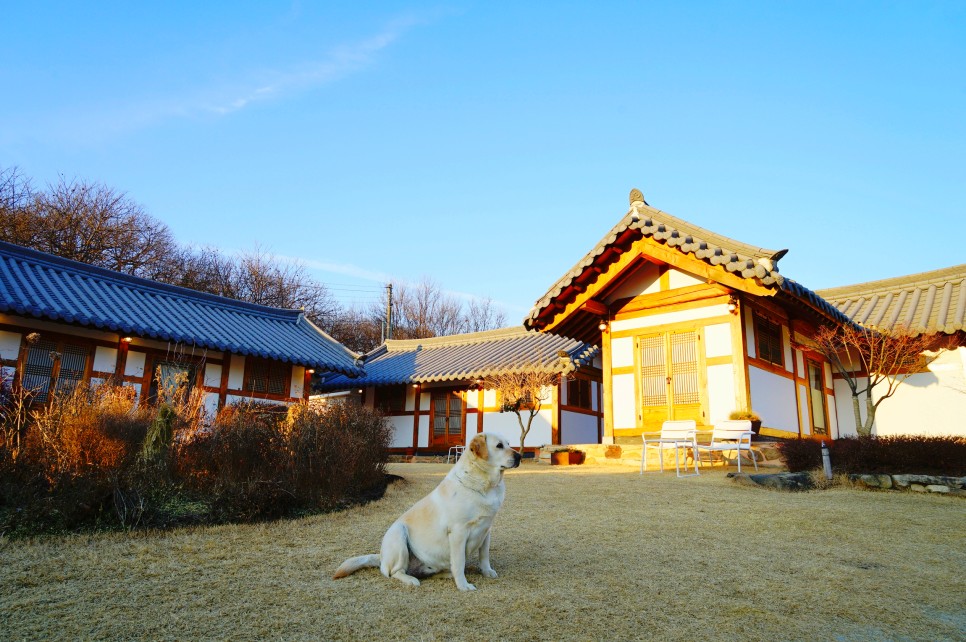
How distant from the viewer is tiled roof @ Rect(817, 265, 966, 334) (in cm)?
1464

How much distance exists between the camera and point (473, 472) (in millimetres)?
4367

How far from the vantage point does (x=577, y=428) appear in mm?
19906

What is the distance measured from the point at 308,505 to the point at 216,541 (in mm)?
1780

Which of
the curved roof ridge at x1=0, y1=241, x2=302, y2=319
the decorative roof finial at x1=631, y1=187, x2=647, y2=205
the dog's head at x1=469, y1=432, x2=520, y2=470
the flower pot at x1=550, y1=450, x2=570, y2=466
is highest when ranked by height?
the decorative roof finial at x1=631, y1=187, x2=647, y2=205

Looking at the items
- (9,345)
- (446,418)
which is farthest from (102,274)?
(446,418)

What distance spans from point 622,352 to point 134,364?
472 inches

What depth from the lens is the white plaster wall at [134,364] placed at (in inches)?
625

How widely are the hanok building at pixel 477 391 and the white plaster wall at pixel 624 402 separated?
12.5ft

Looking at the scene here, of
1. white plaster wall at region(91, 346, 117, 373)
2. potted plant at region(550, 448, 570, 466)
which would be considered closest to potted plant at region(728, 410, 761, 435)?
potted plant at region(550, 448, 570, 466)

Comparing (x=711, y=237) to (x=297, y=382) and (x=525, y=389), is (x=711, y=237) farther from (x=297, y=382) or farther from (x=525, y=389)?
(x=297, y=382)

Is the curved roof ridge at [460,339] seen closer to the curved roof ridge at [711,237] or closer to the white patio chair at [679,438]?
the curved roof ridge at [711,237]

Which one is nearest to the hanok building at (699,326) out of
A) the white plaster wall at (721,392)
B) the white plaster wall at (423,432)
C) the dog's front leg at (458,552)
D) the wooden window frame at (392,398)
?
the white plaster wall at (721,392)

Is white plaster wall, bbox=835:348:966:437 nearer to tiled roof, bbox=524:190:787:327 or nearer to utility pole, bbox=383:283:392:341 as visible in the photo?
tiled roof, bbox=524:190:787:327

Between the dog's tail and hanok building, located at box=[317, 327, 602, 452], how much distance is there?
43.2 ft
